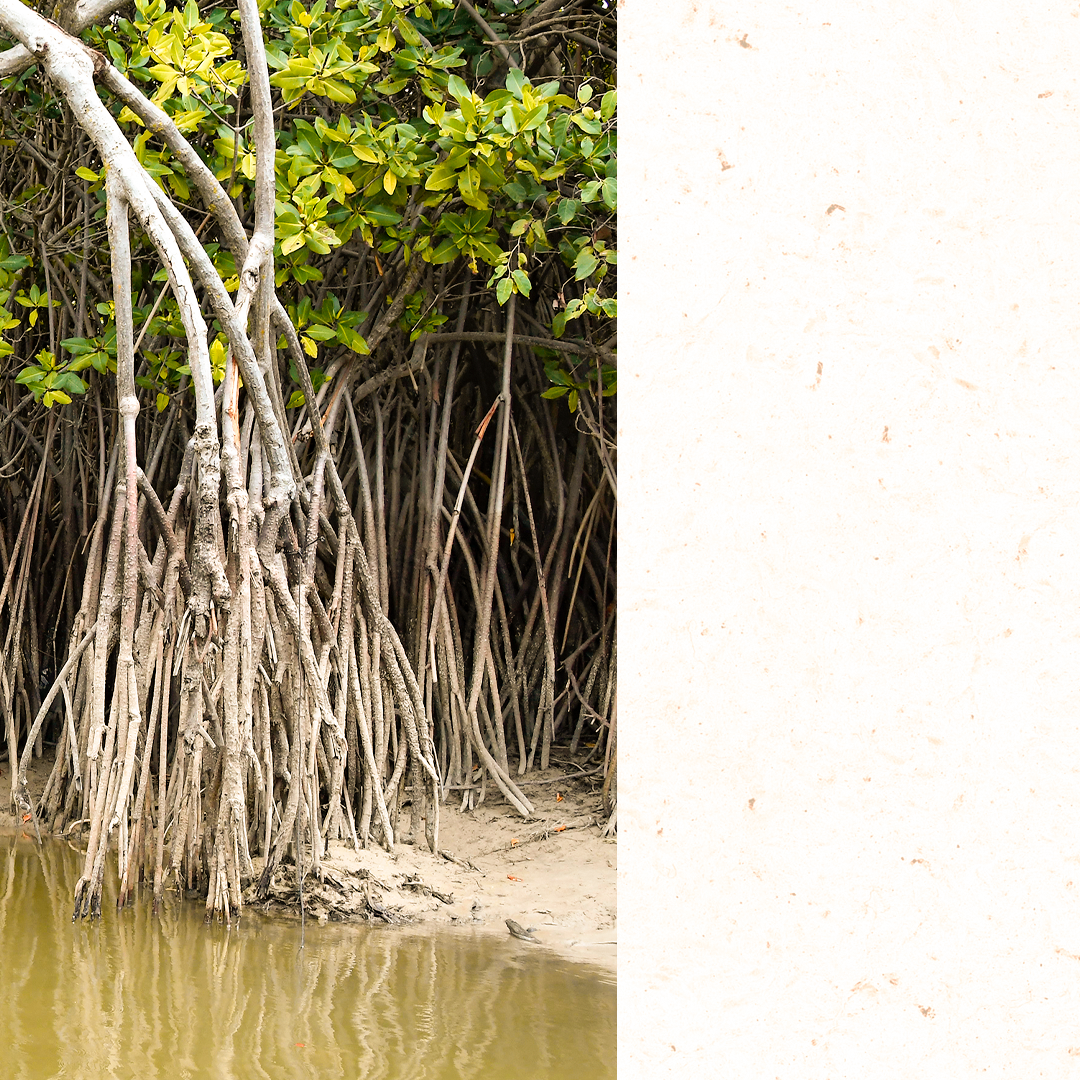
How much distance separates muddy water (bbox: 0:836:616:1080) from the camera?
253 centimetres

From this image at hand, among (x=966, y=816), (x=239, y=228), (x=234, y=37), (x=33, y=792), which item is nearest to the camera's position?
(x=966, y=816)

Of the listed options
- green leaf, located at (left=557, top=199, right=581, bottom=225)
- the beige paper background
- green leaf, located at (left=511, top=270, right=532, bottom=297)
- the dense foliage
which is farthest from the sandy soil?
the beige paper background

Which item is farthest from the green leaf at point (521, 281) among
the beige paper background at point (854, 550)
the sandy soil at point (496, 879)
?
the beige paper background at point (854, 550)

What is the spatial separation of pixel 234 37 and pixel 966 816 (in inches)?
165

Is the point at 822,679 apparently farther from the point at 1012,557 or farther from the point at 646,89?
the point at 646,89

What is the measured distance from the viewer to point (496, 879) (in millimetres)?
3736

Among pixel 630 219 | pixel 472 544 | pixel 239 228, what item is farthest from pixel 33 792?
pixel 630 219

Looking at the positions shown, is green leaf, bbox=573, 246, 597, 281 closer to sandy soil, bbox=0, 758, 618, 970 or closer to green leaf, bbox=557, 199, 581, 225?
green leaf, bbox=557, 199, 581, 225

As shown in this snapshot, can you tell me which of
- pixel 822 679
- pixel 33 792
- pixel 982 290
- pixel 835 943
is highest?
pixel 982 290

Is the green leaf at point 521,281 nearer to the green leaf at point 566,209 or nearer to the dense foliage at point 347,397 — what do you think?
the dense foliage at point 347,397

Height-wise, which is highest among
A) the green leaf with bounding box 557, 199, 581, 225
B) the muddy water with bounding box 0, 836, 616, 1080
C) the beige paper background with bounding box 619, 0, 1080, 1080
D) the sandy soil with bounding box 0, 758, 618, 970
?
the green leaf with bounding box 557, 199, 581, 225

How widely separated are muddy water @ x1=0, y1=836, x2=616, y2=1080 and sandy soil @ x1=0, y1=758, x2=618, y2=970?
0.10 metres

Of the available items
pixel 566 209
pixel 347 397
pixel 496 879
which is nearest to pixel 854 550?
pixel 566 209

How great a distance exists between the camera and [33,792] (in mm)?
4672
